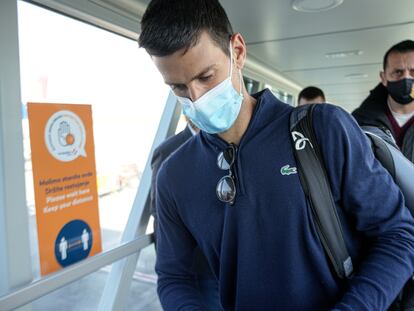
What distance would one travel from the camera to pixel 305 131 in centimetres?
105

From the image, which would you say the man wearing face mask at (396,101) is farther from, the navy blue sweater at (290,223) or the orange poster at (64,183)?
the orange poster at (64,183)

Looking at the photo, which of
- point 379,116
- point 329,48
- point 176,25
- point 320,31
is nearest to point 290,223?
point 176,25

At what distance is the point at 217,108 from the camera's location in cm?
114

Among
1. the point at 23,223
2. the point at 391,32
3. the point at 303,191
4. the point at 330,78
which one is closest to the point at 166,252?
the point at 303,191

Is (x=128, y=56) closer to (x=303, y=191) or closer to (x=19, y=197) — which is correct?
(x=19, y=197)

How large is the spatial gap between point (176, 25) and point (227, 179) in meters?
0.48

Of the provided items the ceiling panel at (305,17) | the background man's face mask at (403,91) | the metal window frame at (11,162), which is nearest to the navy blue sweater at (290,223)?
the metal window frame at (11,162)

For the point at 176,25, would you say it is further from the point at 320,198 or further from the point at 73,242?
the point at 73,242

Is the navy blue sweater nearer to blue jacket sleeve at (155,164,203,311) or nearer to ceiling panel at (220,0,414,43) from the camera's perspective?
blue jacket sleeve at (155,164,203,311)

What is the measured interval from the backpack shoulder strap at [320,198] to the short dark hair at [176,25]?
42cm

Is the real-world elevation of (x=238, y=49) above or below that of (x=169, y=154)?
above

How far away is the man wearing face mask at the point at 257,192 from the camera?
3.26 feet

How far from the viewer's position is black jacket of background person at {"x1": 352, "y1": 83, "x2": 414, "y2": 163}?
6.47 ft

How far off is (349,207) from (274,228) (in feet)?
0.75
